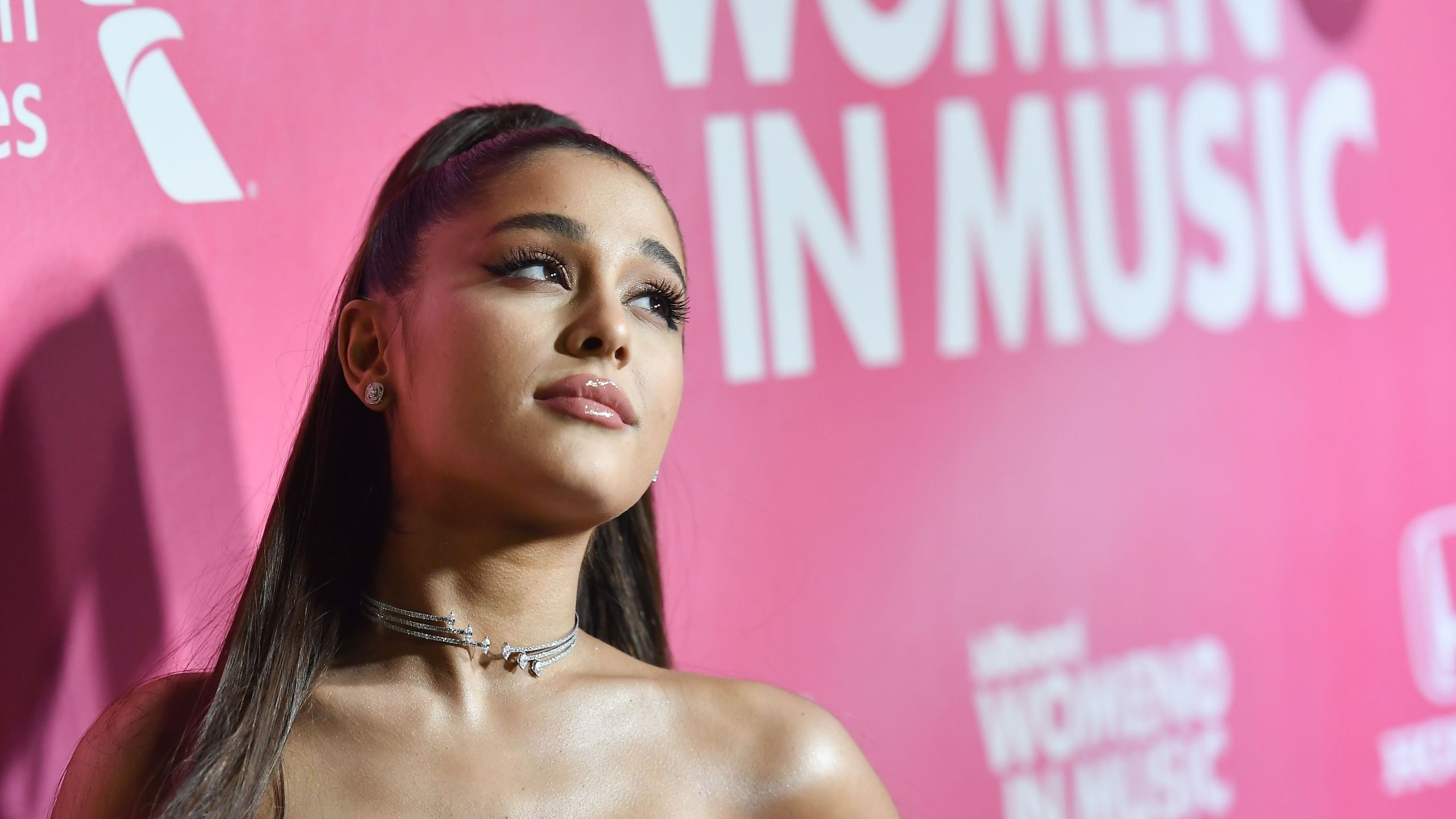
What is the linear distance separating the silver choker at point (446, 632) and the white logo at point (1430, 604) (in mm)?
1572

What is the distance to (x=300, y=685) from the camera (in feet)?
3.72

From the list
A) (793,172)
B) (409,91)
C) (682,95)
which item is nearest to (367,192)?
(409,91)

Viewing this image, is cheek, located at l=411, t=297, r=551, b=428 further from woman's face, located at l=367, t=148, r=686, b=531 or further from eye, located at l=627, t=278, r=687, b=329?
eye, located at l=627, t=278, r=687, b=329

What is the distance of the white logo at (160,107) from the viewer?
1.34m

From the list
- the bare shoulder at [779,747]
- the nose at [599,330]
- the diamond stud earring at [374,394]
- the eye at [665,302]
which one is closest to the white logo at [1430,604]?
the bare shoulder at [779,747]

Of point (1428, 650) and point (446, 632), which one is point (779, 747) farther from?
point (1428, 650)

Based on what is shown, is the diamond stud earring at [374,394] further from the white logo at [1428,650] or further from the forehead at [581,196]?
the white logo at [1428,650]

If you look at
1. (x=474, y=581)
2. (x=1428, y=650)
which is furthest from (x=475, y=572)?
(x=1428, y=650)

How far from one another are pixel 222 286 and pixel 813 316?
2.26 ft

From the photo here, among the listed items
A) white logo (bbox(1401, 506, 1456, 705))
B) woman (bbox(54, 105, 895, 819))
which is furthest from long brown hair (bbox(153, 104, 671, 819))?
white logo (bbox(1401, 506, 1456, 705))

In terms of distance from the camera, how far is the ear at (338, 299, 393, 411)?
1184 mm

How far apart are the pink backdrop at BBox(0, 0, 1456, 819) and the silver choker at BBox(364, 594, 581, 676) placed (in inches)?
8.7

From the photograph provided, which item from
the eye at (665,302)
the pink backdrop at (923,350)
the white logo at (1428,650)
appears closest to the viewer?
the eye at (665,302)

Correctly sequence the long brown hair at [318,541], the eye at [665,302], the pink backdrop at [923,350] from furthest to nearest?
the pink backdrop at [923,350], the eye at [665,302], the long brown hair at [318,541]
